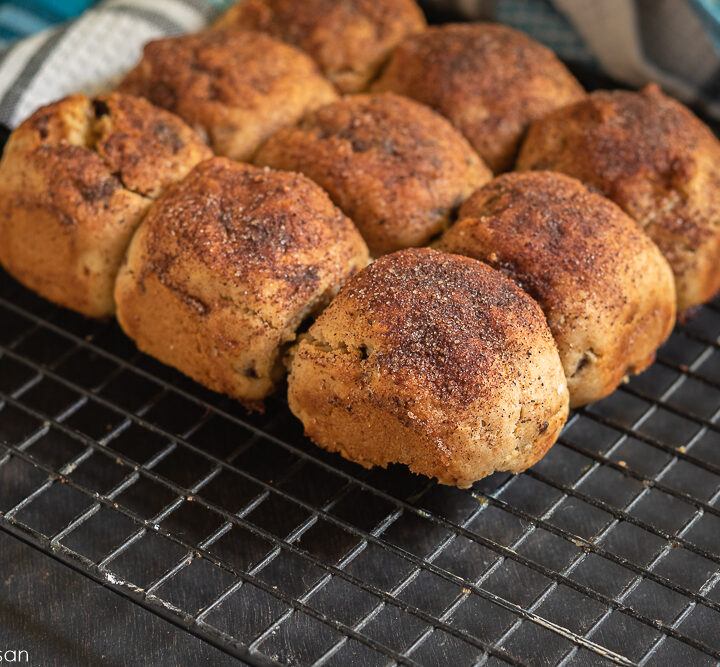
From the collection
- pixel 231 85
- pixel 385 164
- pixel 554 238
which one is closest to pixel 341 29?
pixel 231 85

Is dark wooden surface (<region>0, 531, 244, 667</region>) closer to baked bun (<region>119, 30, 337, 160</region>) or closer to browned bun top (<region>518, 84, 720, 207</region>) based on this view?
baked bun (<region>119, 30, 337, 160</region>)

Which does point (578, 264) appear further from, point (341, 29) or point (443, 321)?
point (341, 29)

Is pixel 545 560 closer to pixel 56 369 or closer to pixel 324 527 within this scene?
pixel 324 527

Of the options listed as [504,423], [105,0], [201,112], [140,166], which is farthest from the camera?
[105,0]

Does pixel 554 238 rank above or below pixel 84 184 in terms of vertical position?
below

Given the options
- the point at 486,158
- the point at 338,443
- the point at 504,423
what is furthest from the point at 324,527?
the point at 486,158

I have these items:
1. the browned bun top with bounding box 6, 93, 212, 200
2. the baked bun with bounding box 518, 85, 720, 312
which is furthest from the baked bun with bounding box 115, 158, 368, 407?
the baked bun with bounding box 518, 85, 720, 312

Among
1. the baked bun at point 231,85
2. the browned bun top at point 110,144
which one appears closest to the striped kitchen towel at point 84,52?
the baked bun at point 231,85
